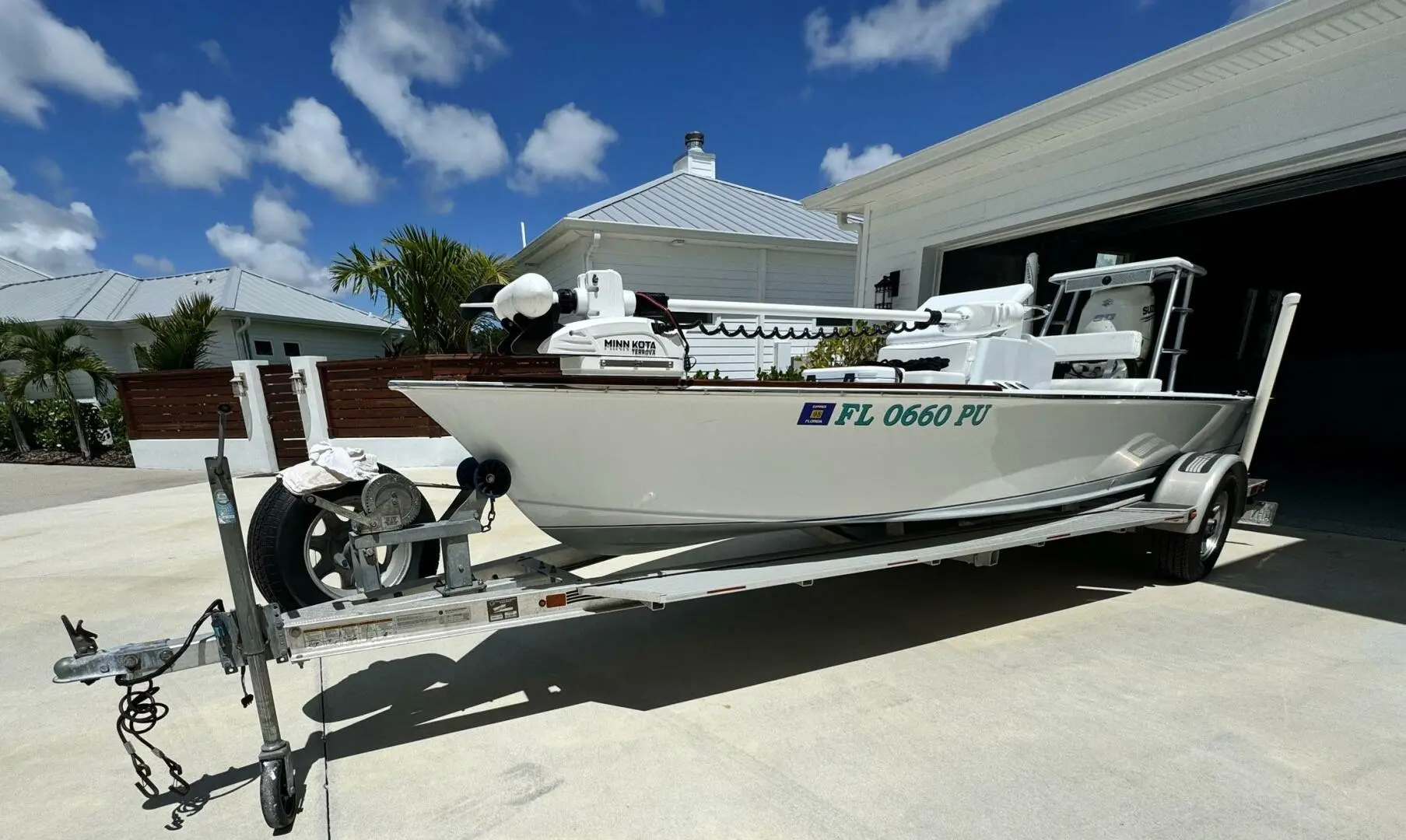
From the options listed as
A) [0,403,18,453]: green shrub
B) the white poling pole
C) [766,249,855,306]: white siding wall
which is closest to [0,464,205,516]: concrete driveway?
[0,403,18,453]: green shrub

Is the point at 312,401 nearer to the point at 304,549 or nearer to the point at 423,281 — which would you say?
the point at 423,281

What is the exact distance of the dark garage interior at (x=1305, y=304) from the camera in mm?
6336

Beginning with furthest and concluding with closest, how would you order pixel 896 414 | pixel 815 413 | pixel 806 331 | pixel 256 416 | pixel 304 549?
1. pixel 256 416
2. pixel 806 331
3. pixel 896 414
4. pixel 815 413
5. pixel 304 549

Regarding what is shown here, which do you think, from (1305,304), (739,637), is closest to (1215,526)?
(739,637)

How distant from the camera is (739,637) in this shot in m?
3.39

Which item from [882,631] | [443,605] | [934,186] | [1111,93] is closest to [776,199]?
[934,186]

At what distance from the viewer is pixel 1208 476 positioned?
13.6ft

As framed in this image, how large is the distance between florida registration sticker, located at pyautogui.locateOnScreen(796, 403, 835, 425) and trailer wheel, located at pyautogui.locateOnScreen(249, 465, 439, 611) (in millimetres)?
1629

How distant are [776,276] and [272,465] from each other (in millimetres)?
8626

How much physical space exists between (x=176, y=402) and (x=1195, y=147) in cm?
1313

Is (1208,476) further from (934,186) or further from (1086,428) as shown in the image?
(934,186)

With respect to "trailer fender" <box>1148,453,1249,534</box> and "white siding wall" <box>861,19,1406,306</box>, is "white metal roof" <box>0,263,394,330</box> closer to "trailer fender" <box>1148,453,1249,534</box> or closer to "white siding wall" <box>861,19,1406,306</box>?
"white siding wall" <box>861,19,1406,306</box>

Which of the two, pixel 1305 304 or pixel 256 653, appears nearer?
pixel 256 653

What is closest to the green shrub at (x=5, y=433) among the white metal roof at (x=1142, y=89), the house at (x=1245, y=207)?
the house at (x=1245, y=207)
